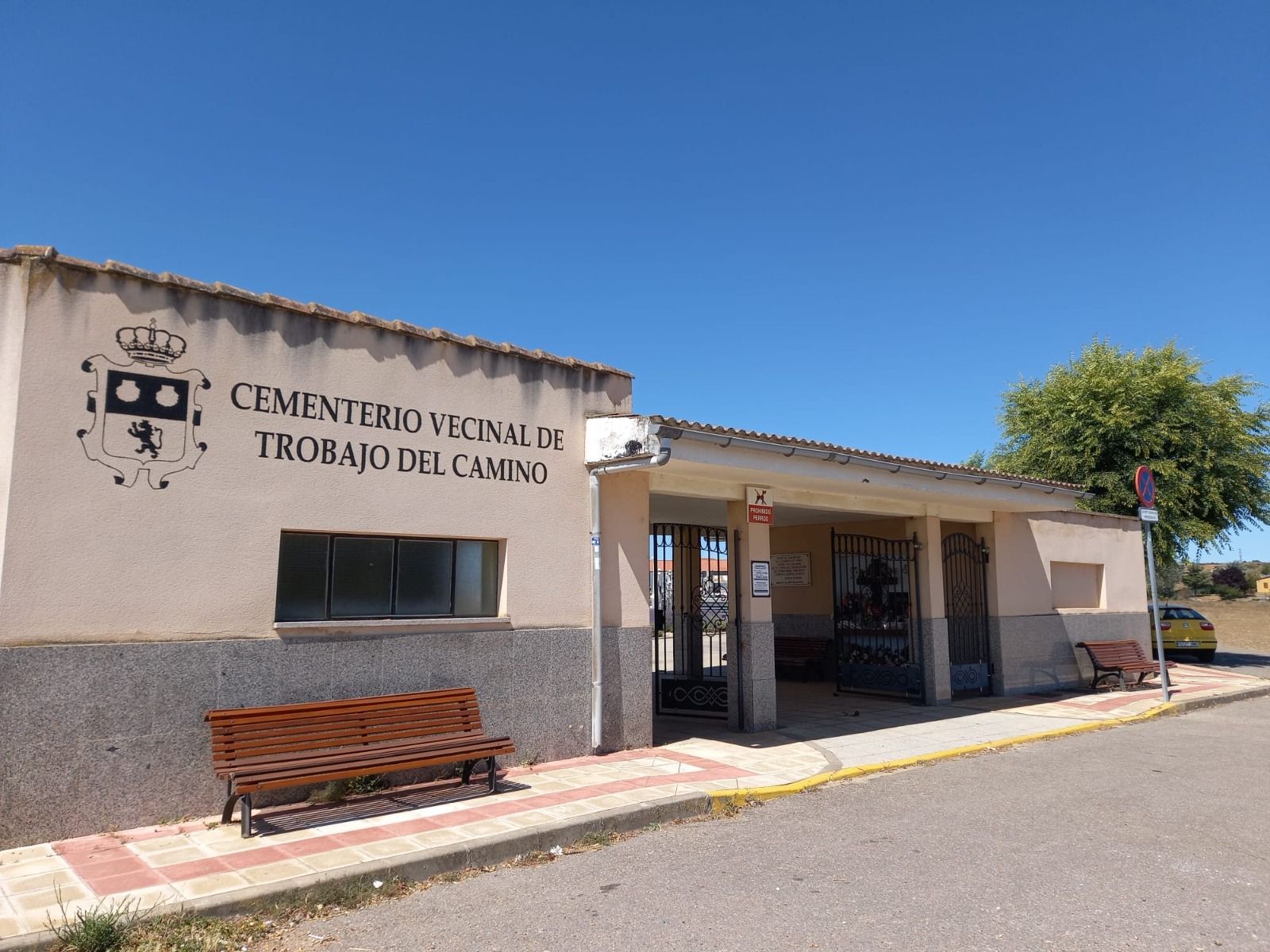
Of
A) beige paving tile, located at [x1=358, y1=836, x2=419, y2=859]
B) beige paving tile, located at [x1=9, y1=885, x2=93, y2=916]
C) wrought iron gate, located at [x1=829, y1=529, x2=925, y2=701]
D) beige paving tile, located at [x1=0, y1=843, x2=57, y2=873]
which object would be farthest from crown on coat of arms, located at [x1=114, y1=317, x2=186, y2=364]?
wrought iron gate, located at [x1=829, y1=529, x2=925, y2=701]

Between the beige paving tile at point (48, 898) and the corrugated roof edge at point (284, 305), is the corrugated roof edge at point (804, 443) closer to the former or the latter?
the corrugated roof edge at point (284, 305)

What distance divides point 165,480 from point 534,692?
368cm

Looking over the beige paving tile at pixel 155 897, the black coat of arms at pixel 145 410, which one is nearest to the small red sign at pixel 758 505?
the black coat of arms at pixel 145 410

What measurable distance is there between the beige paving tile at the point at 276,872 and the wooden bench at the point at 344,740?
74cm

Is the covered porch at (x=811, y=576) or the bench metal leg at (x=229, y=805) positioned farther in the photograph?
the covered porch at (x=811, y=576)

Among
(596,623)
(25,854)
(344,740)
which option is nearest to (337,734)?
(344,740)

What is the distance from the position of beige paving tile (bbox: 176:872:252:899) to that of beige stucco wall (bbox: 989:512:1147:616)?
40.1ft

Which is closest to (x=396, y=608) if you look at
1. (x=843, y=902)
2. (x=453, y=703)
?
(x=453, y=703)

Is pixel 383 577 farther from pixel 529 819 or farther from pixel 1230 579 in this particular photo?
pixel 1230 579

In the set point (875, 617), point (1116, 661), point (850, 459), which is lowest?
point (1116, 661)

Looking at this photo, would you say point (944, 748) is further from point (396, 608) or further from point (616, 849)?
point (396, 608)

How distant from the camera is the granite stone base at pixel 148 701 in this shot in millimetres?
5688

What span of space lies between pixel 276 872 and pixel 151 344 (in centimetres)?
381

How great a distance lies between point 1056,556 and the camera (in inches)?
605
